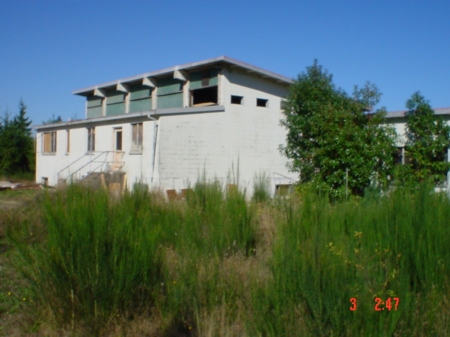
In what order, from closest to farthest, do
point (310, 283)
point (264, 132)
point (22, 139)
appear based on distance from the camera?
point (310, 283), point (264, 132), point (22, 139)

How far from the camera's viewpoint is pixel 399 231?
15.8 feet

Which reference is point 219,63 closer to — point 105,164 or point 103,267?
point 105,164

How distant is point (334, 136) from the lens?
1209 centimetres

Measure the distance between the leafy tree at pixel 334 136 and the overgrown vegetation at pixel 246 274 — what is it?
5860mm

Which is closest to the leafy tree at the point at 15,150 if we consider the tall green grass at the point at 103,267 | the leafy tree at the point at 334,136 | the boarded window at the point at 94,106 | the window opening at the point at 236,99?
the boarded window at the point at 94,106

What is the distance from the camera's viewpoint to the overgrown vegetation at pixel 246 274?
3791 millimetres

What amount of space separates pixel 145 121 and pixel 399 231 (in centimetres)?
1549

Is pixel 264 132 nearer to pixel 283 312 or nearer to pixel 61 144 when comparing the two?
pixel 61 144

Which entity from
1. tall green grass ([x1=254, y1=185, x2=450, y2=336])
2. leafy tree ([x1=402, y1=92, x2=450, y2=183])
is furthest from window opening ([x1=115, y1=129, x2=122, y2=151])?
tall green grass ([x1=254, y1=185, x2=450, y2=336])

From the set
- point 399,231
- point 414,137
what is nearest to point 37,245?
point 399,231

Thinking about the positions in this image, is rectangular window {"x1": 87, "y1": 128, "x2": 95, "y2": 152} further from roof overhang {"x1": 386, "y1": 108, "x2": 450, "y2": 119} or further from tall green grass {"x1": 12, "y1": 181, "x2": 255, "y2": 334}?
tall green grass {"x1": 12, "y1": 181, "x2": 255, "y2": 334}

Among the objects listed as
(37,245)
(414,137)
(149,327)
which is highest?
(414,137)

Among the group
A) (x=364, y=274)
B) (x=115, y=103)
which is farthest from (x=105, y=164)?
(x=364, y=274)
